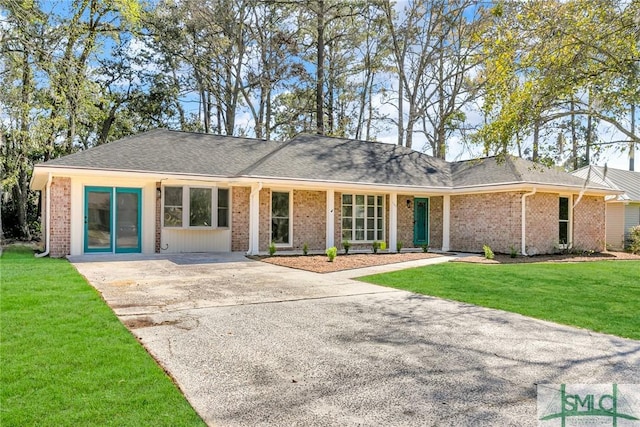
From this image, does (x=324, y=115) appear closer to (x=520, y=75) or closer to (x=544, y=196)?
(x=544, y=196)

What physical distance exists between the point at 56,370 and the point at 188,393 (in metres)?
1.22

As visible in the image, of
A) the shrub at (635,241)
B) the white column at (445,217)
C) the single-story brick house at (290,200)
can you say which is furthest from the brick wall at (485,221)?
the shrub at (635,241)

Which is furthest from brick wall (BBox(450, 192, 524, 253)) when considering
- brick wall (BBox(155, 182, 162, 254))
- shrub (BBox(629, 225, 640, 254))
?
brick wall (BBox(155, 182, 162, 254))

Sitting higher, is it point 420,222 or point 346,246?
point 420,222

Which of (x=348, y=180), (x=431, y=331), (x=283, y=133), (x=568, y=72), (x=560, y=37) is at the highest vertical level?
(x=283, y=133)

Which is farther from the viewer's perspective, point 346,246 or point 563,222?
point 563,222

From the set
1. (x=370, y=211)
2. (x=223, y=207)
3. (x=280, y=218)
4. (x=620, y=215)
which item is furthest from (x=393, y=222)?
(x=620, y=215)

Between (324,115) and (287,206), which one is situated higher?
(324,115)

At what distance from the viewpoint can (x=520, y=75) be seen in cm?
997

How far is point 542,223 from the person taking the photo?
15906 millimetres

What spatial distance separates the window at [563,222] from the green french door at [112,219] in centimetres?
1494

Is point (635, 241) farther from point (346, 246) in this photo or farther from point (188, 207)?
point (188, 207)

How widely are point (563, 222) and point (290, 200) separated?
1034 centimetres

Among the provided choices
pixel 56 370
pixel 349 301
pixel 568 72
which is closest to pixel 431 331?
pixel 349 301
